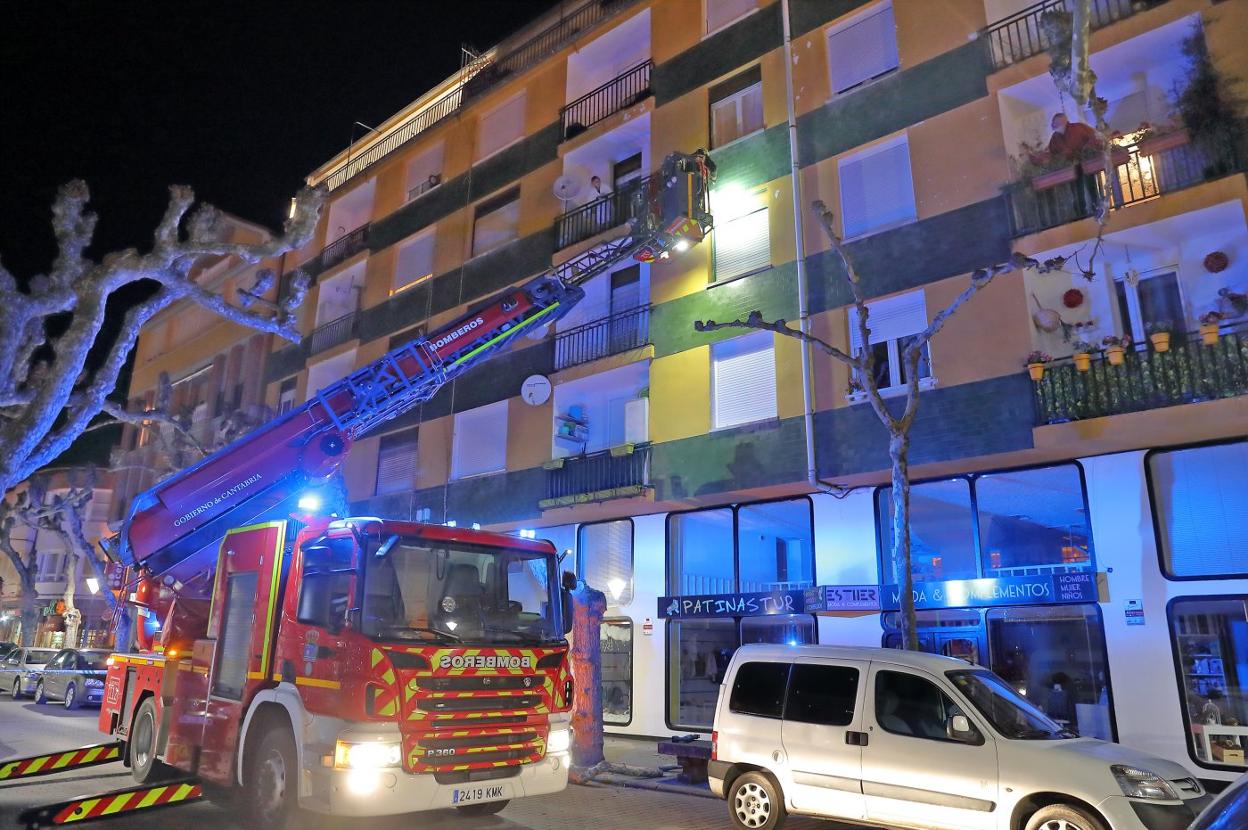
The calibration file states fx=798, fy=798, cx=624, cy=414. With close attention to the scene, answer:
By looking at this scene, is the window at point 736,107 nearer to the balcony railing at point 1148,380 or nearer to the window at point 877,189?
the window at point 877,189

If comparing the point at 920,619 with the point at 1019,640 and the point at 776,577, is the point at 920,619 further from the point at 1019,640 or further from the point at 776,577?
the point at 776,577

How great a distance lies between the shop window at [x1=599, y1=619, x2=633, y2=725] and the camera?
669 inches

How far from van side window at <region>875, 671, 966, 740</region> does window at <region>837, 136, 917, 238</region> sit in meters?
9.63

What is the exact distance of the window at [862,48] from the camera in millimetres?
15984

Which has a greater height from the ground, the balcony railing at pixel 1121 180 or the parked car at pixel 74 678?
the balcony railing at pixel 1121 180

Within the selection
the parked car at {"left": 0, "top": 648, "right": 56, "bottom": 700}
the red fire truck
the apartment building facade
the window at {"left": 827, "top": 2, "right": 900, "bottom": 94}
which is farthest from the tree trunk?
the parked car at {"left": 0, "top": 648, "right": 56, "bottom": 700}

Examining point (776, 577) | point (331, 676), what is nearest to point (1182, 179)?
point (776, 577)

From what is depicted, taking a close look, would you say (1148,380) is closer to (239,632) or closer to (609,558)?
(609,558)

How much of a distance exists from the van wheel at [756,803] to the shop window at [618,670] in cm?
867

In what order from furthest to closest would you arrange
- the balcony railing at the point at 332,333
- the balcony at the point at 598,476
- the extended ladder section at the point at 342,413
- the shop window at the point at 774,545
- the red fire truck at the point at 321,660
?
the balcony railing at the point at 332,333, the balcony at the point at 598,476, the shop window at the point at 774,545, the extended ladder section at the point at 342,413, the red fire truck at the point at 321,660

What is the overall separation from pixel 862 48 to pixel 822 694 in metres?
13.4

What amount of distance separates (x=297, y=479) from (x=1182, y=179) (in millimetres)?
13900

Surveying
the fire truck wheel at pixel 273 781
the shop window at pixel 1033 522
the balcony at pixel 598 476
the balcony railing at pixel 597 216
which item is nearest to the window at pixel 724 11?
the balcony railing at pixel 597 216

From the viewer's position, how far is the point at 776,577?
15781 millimetres
